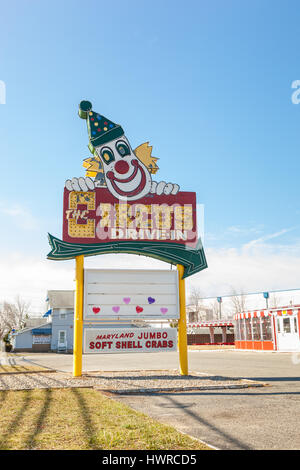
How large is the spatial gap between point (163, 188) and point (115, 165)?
2.07m

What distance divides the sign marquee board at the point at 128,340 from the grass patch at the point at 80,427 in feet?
16.0

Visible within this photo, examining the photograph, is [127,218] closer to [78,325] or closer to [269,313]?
[78,325]

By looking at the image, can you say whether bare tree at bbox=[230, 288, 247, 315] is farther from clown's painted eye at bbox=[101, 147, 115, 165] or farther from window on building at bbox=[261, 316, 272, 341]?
clown's painted eye at bbox=[101, 147, 115, 165]

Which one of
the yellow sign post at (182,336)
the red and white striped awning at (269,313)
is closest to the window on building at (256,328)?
the red and white striped awning at (269,313)

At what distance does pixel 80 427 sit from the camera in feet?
19.0

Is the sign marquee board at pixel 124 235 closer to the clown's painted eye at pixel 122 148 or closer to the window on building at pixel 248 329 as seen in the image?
the clown's painted eye at pixel 122 148

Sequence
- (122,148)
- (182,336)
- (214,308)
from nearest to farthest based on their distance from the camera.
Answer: (182,336), (122,148), (214,308)

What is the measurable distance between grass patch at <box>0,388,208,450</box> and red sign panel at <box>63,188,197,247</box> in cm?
694

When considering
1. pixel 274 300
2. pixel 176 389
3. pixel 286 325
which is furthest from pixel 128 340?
pixel 274 300

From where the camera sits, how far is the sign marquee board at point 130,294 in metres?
13.9

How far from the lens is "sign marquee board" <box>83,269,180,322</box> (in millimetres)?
13922

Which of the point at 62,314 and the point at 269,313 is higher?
the point at 62,314

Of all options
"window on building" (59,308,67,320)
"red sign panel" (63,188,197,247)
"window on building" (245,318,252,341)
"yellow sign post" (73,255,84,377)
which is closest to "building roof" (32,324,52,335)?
"window on building" (59,308,67,320)
